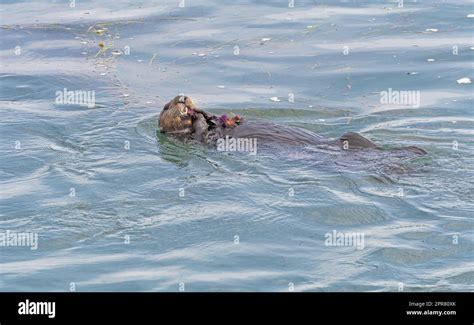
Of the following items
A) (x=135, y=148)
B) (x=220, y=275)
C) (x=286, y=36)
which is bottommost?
(x=220, y=275)

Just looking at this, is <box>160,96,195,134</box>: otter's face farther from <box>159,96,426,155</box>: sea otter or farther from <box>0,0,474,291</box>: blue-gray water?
<box>0,0,474,291</box>: blue-gray water

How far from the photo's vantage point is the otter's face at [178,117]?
11.9 metres

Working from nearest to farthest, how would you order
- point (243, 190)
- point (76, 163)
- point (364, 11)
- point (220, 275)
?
point (220, 275) → point (243, 190) → point (76, 163) → point (364, 11)

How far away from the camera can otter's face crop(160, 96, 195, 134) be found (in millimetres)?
11887

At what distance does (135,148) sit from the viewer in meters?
11.5

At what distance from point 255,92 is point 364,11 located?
179 inches

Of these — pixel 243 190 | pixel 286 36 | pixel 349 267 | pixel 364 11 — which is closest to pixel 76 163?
pixel 243 190

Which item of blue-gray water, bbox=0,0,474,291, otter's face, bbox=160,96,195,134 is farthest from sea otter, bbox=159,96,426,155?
blue-gray water, bbox=0,0,474,291

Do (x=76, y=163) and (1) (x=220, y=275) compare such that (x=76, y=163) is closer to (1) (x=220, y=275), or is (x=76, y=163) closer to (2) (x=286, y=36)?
(1) (x=220, y=275)

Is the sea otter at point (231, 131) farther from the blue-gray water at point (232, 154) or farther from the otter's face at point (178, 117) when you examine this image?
the blue-gray water at point (232, 154)

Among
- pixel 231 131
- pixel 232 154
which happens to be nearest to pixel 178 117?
pixel 231 131


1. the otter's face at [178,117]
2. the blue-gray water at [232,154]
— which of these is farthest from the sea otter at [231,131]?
the blue-gray water at [232,154]

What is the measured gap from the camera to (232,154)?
11016mm

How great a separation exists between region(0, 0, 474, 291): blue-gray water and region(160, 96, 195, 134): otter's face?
25 centimetres
